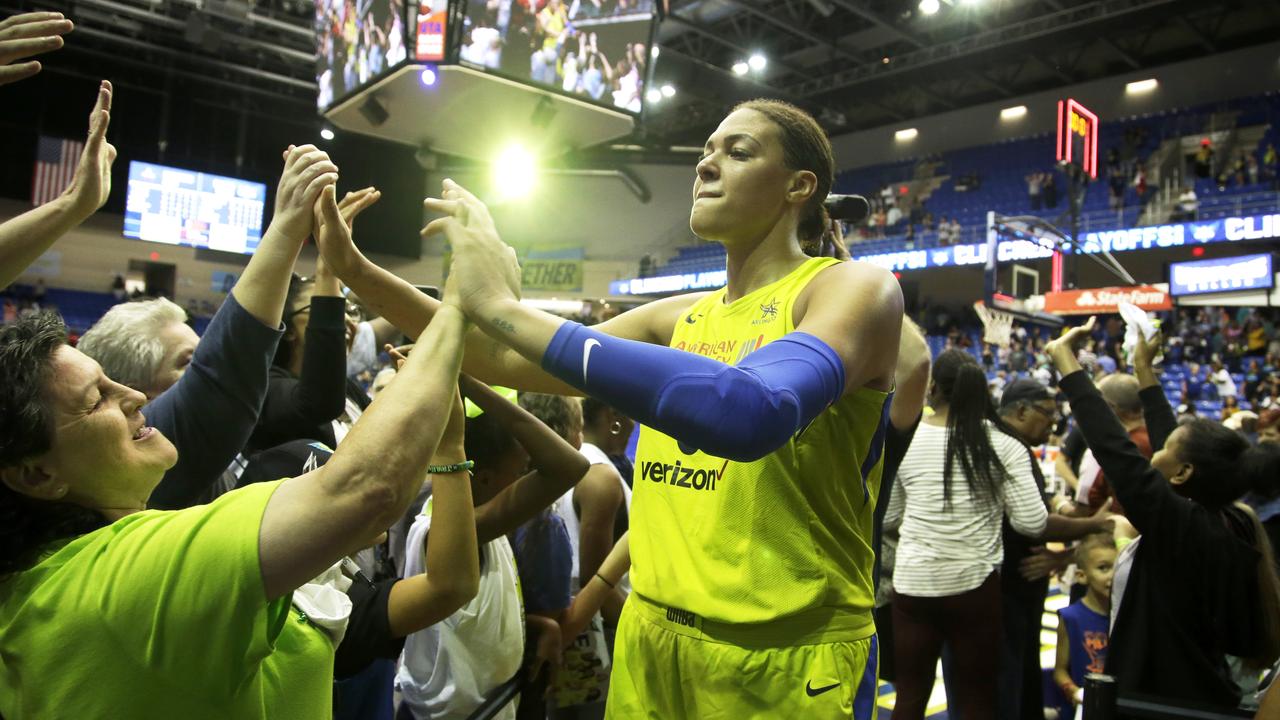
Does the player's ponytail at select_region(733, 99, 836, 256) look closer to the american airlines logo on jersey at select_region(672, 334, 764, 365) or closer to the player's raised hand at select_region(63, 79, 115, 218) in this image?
the american airlines logo on jersey at select_region(672, 334, 764, 365)

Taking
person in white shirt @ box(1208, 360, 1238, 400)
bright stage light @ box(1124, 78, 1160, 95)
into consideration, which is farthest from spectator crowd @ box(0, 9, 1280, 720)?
bright stage light @ box(1124, 78, 1160, 95)

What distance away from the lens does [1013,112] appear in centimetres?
2150

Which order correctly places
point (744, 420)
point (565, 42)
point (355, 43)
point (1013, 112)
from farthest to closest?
point (1013, 112) < point (355, 43) < point (565, 42) < point (744, 420)

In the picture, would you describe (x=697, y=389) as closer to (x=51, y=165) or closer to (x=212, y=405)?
(x=212, y=405)

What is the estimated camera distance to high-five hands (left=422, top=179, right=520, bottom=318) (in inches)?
55.6

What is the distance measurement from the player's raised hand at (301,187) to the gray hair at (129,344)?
60 cm

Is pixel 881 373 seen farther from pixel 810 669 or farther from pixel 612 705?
pixel 612 705

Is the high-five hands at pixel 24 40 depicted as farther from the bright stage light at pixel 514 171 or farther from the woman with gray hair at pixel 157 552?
the bright stage light at pixel 514 171

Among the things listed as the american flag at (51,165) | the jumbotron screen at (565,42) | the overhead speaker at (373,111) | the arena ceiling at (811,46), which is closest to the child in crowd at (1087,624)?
the jumbotron screen at (565,42)

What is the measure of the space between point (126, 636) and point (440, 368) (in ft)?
1.70

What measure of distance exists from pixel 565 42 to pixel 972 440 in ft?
23.5

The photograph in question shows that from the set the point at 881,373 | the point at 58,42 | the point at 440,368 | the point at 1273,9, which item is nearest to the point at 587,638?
the point at 881,373

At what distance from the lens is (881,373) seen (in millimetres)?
1685

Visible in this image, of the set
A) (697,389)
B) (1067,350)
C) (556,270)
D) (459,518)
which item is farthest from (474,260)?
(556,270)
